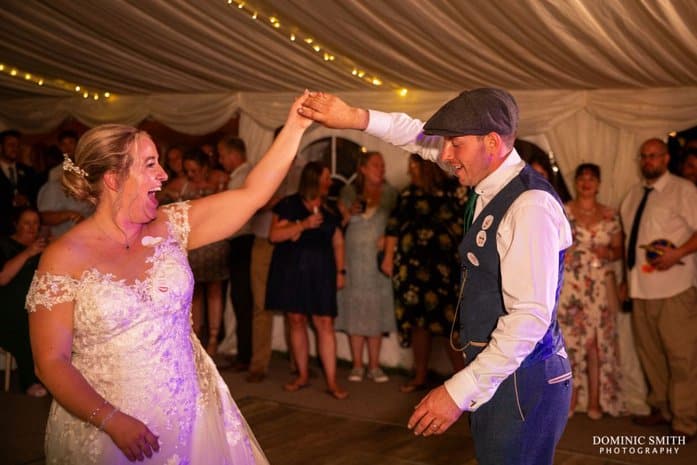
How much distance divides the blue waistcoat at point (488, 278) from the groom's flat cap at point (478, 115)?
16cm

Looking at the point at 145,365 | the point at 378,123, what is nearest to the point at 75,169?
the point at 145,365

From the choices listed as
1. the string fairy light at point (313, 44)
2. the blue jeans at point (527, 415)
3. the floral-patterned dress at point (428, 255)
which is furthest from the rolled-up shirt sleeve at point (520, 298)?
the floral-patterned dress at point (428, 255)

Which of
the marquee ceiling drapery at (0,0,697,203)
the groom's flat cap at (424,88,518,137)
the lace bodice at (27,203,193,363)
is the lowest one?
the lace bodice at (27,203,193,363)

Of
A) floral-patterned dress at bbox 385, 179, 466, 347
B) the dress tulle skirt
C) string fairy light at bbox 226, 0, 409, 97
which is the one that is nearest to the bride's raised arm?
the dress tulle skirt

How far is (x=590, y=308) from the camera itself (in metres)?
5.16

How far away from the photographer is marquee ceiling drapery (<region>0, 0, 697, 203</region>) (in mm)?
4031

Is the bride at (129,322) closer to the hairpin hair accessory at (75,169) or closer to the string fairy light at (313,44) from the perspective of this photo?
the hairpin hair accessory at (75,169)

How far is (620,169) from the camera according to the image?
536 cm

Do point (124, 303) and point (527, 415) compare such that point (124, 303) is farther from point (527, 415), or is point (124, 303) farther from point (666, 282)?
point (666, 282)

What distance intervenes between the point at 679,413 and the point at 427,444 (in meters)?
1.57

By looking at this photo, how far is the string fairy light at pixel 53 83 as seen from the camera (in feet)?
23.0

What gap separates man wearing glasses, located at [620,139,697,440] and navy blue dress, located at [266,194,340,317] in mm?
2029

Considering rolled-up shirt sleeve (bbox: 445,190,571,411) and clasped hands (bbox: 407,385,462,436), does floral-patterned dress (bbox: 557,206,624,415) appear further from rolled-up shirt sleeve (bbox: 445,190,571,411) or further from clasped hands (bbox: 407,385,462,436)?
clasped hands (bbox: 407,385,462,436)

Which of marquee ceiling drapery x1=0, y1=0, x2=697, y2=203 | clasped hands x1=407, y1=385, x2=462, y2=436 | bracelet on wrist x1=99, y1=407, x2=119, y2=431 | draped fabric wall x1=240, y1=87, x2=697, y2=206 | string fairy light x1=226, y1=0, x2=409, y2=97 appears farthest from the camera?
draped fabric wall x1=240, y1=87, x2=697, y2=206
